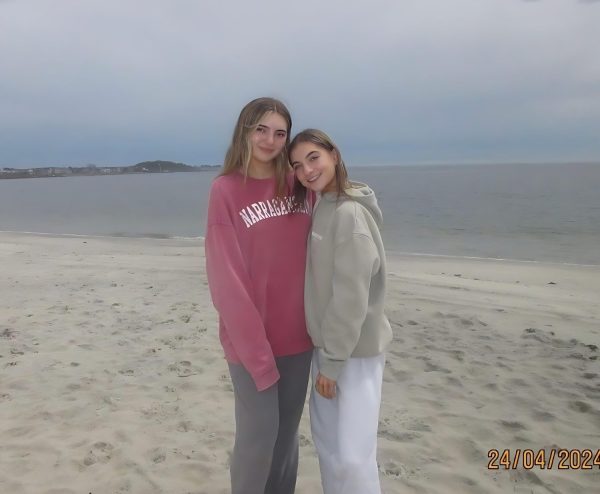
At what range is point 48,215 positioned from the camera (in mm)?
32469

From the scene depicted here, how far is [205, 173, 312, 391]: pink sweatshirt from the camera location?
2.06 metres

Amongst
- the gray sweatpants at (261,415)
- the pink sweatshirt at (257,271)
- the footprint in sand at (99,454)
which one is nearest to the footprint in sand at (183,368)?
the footprint in sand at (99,454)

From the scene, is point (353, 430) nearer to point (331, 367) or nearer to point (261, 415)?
point (331, 367)

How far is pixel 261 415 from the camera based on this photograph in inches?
85.6

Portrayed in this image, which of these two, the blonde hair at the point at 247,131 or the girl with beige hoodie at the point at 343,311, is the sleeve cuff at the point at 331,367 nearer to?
the girl with beige hoodie at the point at 343,311

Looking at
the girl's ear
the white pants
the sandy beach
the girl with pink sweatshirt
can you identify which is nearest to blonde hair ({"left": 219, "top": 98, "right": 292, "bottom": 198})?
the girl with pink sweatshirt

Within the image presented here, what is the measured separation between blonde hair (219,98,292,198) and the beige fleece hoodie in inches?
12.5

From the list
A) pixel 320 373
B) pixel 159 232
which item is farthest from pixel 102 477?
pixel 159 232

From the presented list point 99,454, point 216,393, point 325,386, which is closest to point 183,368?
point 216,393

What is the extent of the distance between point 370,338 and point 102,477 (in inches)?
80.4

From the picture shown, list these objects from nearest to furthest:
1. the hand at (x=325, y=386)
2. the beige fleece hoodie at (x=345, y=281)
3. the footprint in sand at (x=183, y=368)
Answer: the beige fleece hoodie at (x=345, y=281)
the hand at (x=325, y=386)
the footprint in sand at (x=183, y=368)

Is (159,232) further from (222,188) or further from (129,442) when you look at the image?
(222,188)
